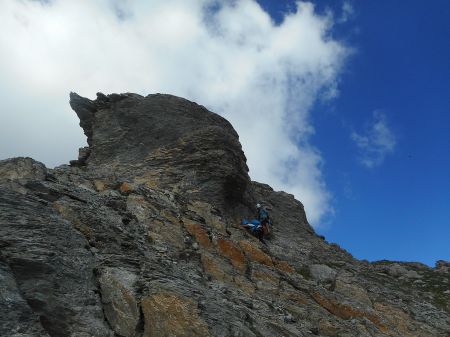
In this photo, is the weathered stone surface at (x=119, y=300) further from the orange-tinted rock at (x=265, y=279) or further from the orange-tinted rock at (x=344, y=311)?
the orange-tinted rock at (x=344, y=311)

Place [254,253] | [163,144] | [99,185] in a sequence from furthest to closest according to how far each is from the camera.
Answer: [163,144], [99,185], [254,253]

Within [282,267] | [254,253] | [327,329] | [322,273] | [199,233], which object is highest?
[322,273]

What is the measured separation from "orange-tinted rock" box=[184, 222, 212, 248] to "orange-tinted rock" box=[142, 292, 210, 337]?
8665 millimetres

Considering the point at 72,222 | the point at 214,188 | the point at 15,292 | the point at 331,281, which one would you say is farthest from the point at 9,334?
the point at 214,188

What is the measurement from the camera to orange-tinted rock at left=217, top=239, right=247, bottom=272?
2412cm

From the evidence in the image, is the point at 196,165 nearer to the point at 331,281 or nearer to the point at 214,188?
the point at 214,188

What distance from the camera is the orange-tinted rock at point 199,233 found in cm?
2423

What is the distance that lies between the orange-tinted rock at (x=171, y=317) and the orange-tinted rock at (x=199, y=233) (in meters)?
8.67

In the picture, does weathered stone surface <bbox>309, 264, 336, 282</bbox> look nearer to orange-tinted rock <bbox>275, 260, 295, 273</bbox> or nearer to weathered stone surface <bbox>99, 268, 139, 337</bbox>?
orange-tinted rock <bbox>275, 260, 295, 273</bbox>

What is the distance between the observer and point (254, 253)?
88.4 feet

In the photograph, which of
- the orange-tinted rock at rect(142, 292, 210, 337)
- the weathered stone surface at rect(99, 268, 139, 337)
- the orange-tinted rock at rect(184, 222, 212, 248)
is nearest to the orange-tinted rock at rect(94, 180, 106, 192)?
the orange-tinted rock at rect(184, 222, 212, 248)

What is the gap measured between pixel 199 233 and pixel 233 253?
2229mm

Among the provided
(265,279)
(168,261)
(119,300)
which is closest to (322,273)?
(265,279)

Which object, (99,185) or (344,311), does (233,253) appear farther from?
(99,185)
